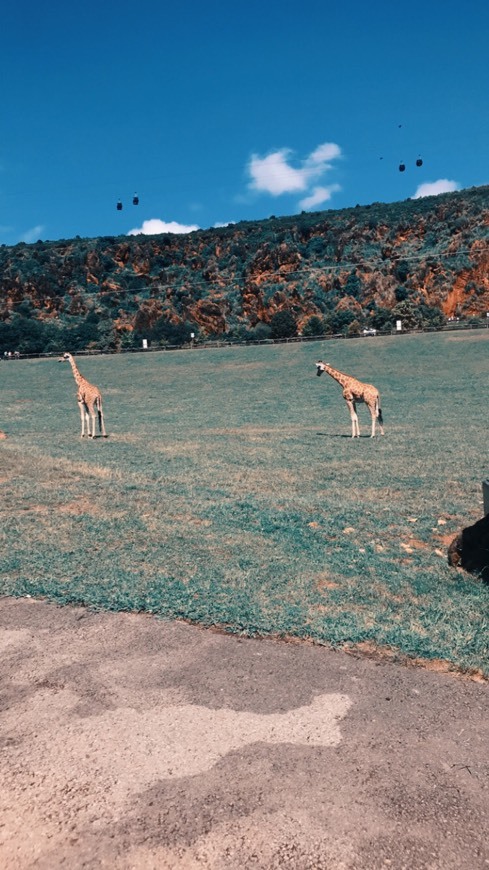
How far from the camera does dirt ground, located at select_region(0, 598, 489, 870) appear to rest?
3.24m

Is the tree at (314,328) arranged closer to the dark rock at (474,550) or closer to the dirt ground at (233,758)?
the dark rock at (474,550)

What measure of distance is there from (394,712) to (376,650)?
3.42 feet

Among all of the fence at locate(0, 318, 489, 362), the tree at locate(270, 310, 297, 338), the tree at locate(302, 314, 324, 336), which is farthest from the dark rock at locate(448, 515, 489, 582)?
the tree at locate(302, 314, 324, 336)

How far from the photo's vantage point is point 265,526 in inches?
375

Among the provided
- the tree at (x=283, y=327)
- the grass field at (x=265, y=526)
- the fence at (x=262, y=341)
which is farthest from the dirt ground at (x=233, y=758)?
the tree at (x=283, y=327)

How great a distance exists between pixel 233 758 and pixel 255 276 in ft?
327

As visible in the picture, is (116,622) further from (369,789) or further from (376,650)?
(369,789)

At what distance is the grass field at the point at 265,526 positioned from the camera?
6.30 meters

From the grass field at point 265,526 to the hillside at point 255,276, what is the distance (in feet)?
205

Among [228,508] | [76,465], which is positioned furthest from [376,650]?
[76,465]

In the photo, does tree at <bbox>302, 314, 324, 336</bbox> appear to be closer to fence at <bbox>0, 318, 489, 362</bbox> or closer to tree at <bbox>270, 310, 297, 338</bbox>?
tree at <bbox>270, 310, 297, 338</bbox>

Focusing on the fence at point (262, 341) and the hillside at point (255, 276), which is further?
the hillside at point (255, 276)

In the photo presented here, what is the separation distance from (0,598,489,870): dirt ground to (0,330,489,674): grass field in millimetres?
833

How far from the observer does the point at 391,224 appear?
338 ft
